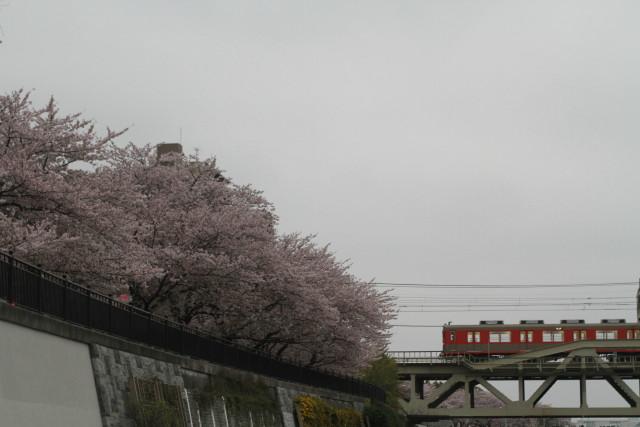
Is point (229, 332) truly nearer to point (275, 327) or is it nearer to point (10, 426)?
point (275, 327)

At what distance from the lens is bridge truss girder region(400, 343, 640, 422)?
81.5 metres

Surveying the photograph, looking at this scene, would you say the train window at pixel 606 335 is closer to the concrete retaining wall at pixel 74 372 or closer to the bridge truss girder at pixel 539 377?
the bridge truss girder at pixel 539 377

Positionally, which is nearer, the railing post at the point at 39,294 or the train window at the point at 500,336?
the railing post at the point at 39,294

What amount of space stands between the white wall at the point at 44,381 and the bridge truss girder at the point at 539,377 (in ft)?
194

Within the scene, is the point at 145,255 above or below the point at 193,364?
above

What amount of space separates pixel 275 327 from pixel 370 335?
11098 mm

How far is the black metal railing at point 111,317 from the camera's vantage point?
2261 cm

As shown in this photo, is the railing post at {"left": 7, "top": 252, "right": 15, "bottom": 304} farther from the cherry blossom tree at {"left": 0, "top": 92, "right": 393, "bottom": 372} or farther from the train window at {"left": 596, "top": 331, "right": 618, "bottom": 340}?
the train window at {"left": 596, "top": 331, "right": 618, "bottom": 340}

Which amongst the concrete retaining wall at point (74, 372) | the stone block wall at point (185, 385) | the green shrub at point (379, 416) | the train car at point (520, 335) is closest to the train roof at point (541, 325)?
the train car at point (520, 335)

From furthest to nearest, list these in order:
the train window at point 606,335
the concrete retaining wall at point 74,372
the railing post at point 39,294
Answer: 1. the train window at point 606,335
2. the railing post at point 39,294
3. the concrete retaining wall at point 74,372

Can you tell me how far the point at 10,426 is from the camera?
2023cm

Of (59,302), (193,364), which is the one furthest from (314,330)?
(59,302)

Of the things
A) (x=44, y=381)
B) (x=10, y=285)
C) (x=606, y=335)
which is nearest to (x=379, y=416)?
(x=606, y=335)

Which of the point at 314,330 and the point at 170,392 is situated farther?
the point at 314,330
